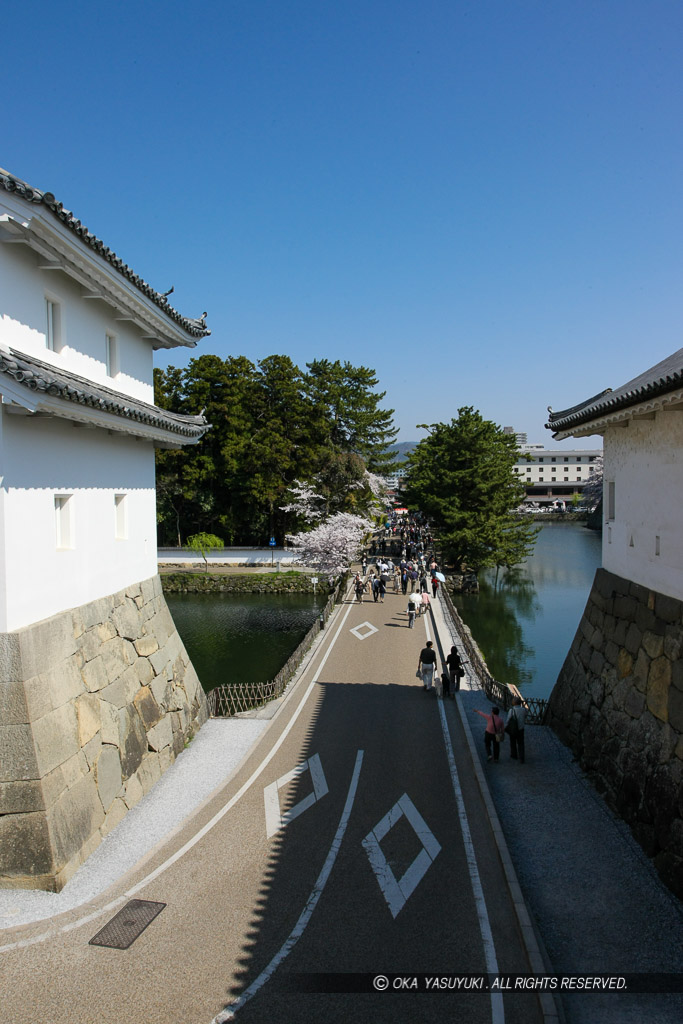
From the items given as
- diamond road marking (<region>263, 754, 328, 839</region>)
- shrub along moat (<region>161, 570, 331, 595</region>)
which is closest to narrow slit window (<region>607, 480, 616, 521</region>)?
diamond road marking (<region>263, 754, 328, 839</region>)

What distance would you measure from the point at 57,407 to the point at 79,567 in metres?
2.84

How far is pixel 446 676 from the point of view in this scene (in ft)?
51.4

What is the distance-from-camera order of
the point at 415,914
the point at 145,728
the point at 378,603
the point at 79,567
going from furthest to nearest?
the point at 378,603, the point at 145,728, the point at 79,567, the point at 415,914

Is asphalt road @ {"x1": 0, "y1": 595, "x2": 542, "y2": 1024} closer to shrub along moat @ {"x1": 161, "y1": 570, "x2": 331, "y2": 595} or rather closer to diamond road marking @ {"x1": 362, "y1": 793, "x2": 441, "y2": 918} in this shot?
diamond road marking @ {"x1": 362, "y1": 793, "x2": 441, "y2": 918}

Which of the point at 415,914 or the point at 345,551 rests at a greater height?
the point at 345,551

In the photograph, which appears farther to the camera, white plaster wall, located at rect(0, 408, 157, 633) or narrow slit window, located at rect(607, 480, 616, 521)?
narrow slit window, located at rect(607, 480, 616, 521)

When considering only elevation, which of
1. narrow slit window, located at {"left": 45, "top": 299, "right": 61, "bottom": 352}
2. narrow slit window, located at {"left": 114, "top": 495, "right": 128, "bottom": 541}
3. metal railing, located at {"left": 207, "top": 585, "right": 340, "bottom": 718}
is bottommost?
metal railing, located at {"left": 207, "top": 585, "right": 340, "bottom": 718}

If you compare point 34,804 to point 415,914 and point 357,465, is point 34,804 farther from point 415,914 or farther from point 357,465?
point 357,465

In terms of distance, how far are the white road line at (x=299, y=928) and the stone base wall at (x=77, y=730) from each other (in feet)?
9.42

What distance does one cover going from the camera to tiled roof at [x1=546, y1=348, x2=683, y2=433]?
812 cm

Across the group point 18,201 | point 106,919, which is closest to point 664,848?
point 106,919

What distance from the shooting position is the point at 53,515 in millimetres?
9039

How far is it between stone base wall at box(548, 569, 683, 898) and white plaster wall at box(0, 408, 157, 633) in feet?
28.5

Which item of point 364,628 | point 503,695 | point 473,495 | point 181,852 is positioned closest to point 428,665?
point 503,695
